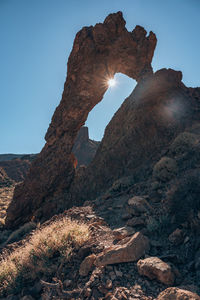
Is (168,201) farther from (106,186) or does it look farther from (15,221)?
(15,221)

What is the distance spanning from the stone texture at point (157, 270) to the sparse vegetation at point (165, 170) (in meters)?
4.85

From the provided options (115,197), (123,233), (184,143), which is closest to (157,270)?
(123,233)

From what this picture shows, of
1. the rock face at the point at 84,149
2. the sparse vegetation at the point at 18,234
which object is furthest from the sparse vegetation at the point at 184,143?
the rock face at the point at 84,149

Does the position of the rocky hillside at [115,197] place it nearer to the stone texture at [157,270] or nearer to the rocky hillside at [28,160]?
the stone texture at [157,270]

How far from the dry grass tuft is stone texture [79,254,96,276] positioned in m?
0.40

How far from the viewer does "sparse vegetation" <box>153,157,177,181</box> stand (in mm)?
7492

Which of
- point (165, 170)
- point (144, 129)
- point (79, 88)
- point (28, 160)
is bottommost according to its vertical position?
point (165, 170)

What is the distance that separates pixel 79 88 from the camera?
13992mm

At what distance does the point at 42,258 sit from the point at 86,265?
3.56ft

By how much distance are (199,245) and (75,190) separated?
1027 cm

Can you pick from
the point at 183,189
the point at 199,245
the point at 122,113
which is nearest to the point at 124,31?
the point at 122,113

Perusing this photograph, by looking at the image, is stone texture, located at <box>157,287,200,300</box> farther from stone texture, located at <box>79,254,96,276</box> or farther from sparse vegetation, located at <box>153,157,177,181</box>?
sparse vegetation, located at <box>153,157,177,181</box>

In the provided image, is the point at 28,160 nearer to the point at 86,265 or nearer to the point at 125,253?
the point at 86,265

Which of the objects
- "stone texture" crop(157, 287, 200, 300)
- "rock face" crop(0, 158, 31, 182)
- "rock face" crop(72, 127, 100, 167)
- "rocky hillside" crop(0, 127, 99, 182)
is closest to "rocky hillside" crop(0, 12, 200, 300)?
"stone texture" crop(157, 287, 200, 300)
